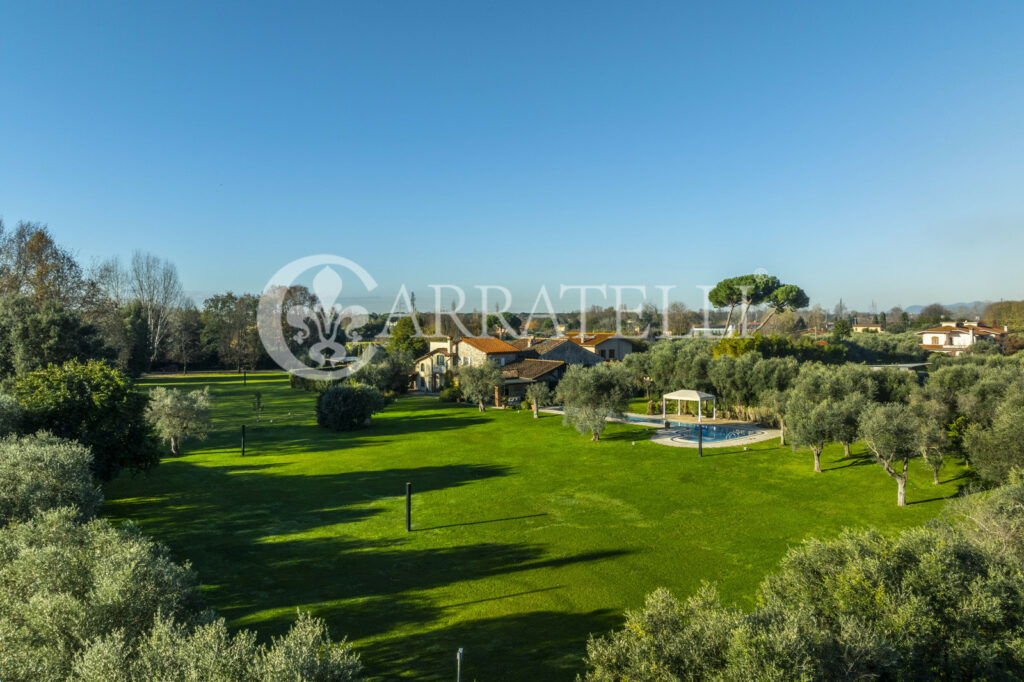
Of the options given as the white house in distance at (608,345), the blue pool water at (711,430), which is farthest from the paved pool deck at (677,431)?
the white house in distance at (608,345)

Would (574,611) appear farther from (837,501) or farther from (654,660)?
(837,501)

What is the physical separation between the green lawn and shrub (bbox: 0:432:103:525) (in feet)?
10.3

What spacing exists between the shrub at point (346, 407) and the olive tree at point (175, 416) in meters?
7.44

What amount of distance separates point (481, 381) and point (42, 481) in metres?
32.1

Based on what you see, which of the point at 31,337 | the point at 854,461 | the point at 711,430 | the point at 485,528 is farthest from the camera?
the point at 711,430

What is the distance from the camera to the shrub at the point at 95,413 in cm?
1800

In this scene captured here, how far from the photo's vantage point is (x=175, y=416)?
88.4 feet

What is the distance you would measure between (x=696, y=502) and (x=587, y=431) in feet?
41.7

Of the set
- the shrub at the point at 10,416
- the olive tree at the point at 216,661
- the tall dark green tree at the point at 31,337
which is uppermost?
the tall dark green tree at the point at 31,337

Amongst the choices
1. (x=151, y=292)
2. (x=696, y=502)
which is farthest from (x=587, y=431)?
(x=151, y=292)

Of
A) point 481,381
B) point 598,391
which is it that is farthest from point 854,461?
point 481,381

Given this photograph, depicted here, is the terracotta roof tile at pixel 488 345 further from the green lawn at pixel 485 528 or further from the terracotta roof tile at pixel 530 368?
the green lawn at pixel 485 528

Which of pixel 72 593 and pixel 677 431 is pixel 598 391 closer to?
pixel 677 431

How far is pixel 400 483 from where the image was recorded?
2155 cm
